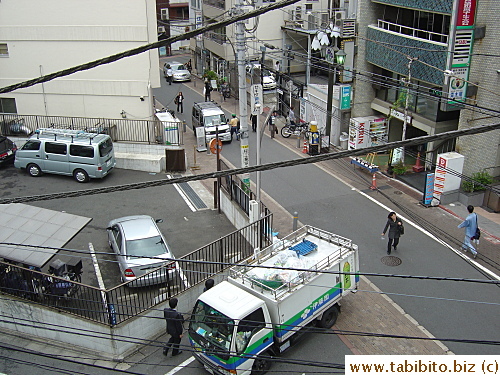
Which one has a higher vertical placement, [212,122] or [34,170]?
[212,122]

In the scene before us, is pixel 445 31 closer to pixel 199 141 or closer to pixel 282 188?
pixel 282 188

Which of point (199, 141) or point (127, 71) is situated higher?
point (127, 71)

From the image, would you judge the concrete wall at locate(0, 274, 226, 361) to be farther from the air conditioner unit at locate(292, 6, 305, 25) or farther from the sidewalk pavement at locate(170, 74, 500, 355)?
the air conditioner unit at locate(292, 6, 305, 25)

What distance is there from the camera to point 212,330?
11.5 m

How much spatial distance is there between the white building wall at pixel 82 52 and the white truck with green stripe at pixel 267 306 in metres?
14.7

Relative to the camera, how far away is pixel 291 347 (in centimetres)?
1268

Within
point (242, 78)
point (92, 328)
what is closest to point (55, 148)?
point (242, 78)

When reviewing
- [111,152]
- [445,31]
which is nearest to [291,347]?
[111,152]

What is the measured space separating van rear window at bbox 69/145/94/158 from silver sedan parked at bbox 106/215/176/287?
240 inches

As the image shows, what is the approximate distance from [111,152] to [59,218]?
9.19m

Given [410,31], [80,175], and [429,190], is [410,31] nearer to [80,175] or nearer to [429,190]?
[429,190]

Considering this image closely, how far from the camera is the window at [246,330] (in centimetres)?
1115

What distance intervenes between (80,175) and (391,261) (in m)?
13.0

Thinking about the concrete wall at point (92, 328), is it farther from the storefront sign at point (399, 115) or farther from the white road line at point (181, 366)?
the storefront sign at point (399, 115)
